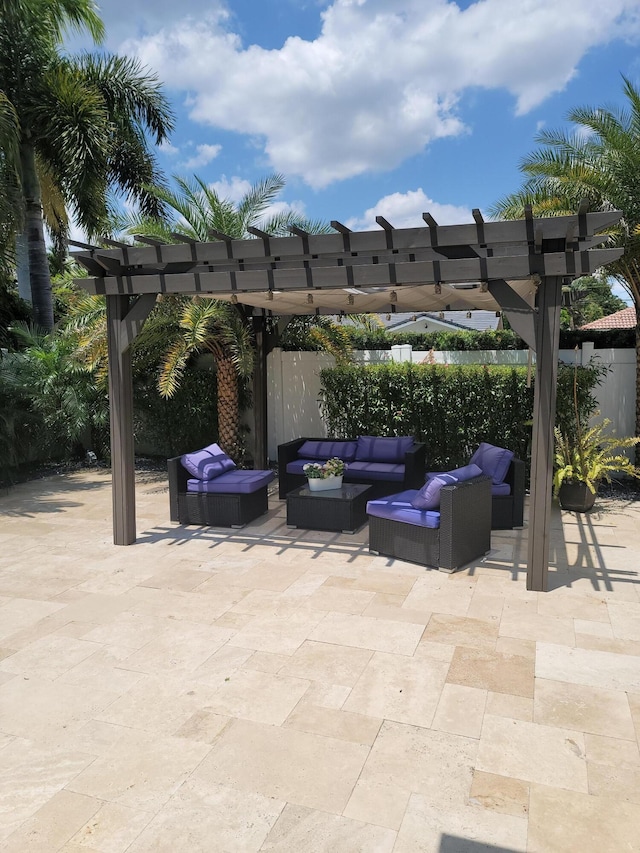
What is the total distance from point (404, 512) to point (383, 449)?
2.62 meters

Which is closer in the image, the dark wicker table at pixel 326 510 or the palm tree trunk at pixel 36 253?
the dark wicker table at pixel 326 510

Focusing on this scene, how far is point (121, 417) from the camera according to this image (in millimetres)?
6289

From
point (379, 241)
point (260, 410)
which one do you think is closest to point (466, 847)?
point (379, 241)

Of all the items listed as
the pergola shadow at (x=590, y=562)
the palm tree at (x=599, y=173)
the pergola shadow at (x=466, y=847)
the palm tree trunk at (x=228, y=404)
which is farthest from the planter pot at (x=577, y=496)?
the pergola shadow at (x=466, y=847)

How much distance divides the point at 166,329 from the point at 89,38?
818 cm

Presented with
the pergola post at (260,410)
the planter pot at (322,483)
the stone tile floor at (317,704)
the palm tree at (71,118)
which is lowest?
the stone tile floor at (317,704)

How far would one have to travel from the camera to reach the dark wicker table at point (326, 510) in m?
6.61

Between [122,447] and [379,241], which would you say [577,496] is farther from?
[122,447]

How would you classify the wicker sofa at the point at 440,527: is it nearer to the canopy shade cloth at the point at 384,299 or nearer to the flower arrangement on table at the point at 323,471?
the flower arrangement on table at the point at 323,471

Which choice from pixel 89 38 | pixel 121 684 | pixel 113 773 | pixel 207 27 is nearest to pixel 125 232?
pixel 207 27

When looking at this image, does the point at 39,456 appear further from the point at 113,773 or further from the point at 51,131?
the point at 113,773

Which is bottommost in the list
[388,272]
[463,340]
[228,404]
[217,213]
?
[228,404]

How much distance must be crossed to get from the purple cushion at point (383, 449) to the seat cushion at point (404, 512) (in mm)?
2077

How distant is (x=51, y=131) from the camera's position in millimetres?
11805
